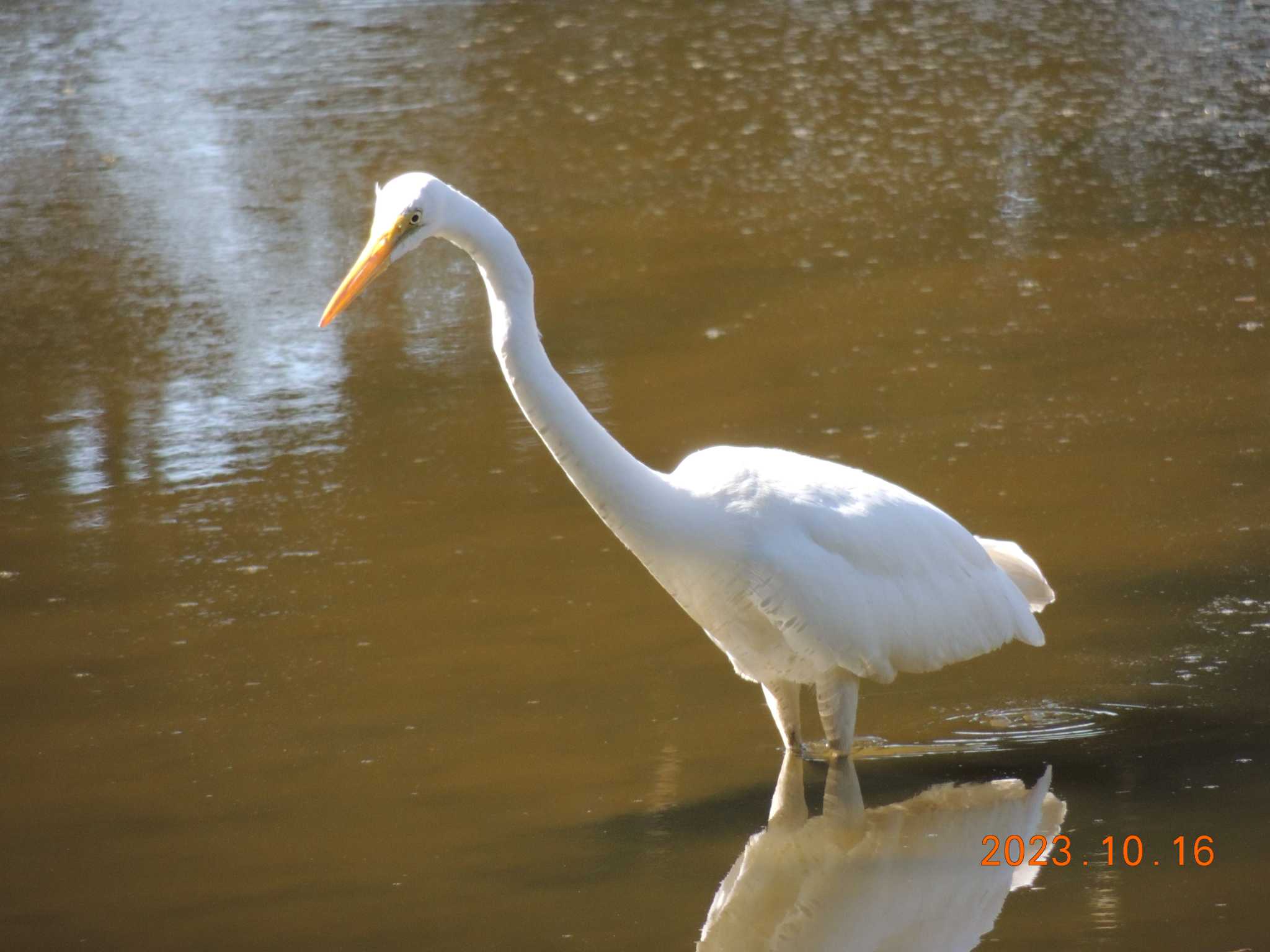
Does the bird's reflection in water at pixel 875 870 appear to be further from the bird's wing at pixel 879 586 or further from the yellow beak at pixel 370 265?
the yellow beak at pixel 370 265

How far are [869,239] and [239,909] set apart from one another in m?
4.38

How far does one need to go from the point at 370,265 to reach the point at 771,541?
101 cm

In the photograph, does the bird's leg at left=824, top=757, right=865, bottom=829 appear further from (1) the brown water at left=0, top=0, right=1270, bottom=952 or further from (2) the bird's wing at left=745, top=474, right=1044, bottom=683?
(2) the bird's wing at left=745, top=474, right=1044, bottom=683

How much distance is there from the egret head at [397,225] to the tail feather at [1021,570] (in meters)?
1.52

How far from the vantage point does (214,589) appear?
479cm

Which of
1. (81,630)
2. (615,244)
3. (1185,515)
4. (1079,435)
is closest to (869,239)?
(615,244)

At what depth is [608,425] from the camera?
219 inches

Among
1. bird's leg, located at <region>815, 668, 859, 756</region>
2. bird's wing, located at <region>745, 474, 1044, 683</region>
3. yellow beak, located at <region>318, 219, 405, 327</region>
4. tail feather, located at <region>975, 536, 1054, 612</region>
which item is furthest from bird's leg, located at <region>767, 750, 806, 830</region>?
yellow beak, located at <region>318, 219, 405, 327</region>

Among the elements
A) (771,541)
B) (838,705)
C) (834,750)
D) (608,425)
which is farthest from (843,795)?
(608,425)

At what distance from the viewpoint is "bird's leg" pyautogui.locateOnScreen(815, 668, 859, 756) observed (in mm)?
3670

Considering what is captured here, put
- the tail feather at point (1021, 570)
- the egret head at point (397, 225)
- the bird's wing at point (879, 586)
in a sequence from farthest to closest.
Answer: the tail feather at point (1021, 570)
the bird's wing at point (879, 586)
the egret head at point (397, 225)

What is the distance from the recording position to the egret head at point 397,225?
10.5 feet

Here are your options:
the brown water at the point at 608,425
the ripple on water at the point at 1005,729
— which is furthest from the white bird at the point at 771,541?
the brown water at the point at 608,425

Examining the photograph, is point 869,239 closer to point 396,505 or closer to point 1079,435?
point 1079,435
